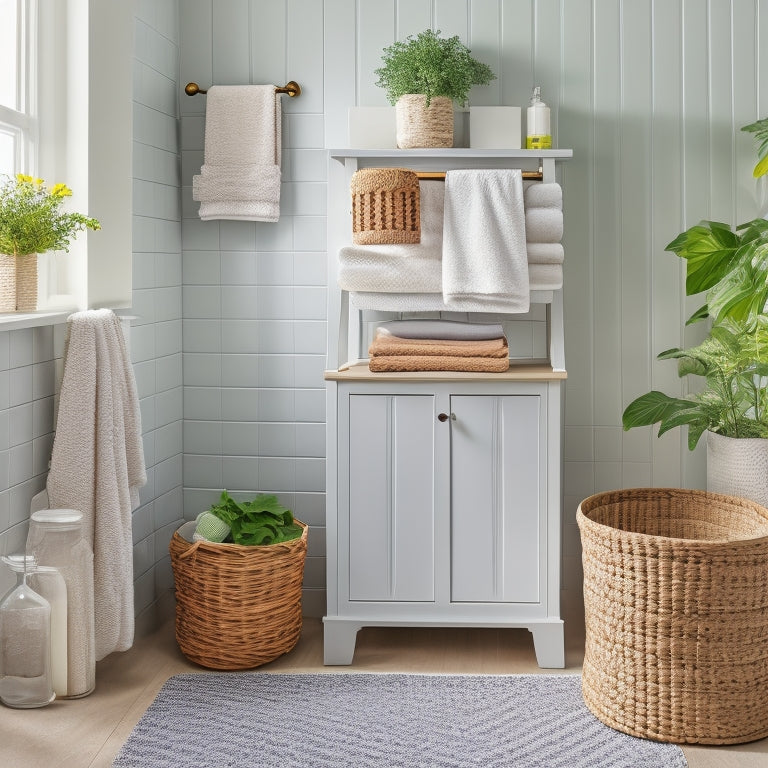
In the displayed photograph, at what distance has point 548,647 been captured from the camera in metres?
2.67

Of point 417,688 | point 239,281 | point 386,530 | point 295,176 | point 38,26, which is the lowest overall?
point 417,688

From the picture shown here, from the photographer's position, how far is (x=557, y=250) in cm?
269

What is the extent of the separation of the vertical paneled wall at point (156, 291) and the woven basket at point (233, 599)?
0.29 metres

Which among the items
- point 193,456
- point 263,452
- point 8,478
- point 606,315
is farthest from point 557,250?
point 8,478

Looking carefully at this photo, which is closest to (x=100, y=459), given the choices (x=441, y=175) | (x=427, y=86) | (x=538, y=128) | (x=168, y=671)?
(x=168, y=671)

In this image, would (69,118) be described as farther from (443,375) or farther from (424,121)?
(443,375)

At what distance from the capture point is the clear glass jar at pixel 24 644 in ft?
7.27

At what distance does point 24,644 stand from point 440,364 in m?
1.25

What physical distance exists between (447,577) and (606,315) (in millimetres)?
969

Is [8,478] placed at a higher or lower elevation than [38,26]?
lower

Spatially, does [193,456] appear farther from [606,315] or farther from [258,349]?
[606,315]

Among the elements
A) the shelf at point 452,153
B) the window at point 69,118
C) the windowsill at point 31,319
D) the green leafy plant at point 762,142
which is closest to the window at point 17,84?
the window at point 69,118

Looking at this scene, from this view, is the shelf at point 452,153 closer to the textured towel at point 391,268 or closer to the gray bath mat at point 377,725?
the textured towel at point 391,268

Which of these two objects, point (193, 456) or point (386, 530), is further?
point (193, 456)
